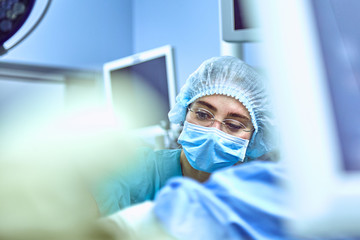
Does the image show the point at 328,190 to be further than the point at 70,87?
No

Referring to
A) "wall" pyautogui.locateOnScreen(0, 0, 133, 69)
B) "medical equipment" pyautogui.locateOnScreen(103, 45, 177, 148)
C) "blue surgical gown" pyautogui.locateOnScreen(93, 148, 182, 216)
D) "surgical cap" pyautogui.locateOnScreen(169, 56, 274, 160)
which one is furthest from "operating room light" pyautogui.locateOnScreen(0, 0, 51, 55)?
"wall" pyautogui.locateOnScreen(0, 0, 133, 69)

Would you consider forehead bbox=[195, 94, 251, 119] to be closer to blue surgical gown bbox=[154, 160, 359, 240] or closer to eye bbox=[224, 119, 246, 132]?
eye bbox=[224, 119, 246, 132]

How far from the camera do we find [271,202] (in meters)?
0.35

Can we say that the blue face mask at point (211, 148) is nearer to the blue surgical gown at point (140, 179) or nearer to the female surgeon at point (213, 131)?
the female surgeon at point (213, 131)

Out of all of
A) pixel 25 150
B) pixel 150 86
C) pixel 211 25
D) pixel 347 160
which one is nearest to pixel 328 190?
pixel 347 160

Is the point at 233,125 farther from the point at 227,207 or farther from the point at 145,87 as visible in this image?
the point at 145,87

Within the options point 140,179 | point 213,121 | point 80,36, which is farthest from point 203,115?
point 80,36

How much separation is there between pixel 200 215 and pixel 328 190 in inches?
6.7

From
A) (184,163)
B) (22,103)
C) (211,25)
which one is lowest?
(184,163)

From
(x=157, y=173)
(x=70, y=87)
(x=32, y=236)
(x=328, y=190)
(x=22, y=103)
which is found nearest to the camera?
(x=328, y=190)

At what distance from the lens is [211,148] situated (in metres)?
1.00

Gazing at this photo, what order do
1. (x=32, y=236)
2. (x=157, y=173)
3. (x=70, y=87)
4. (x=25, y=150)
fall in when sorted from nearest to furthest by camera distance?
(x=32, y=236), (x=25, y=150), (x=157, y=173), (x=70, y=87)

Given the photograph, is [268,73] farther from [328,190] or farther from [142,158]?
[142,158]

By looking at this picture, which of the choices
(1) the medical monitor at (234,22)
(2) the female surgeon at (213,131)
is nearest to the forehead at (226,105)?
(2) the female surgeon at (213,131)
